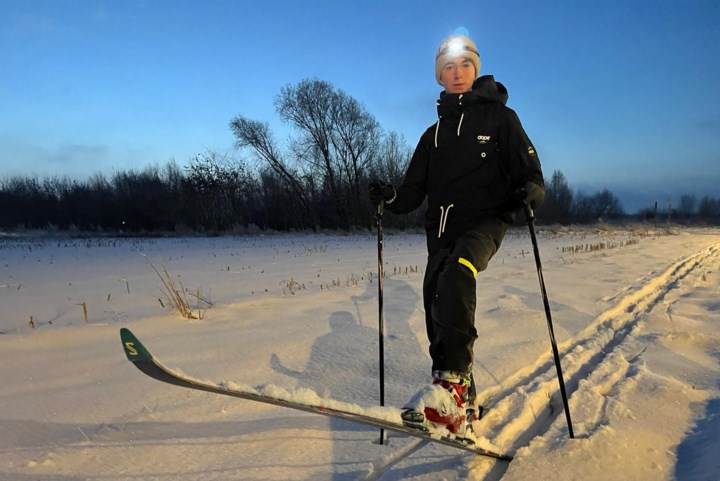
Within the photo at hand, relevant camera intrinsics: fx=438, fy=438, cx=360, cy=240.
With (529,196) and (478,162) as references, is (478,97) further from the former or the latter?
(529,196)

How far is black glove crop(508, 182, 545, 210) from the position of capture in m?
2.21

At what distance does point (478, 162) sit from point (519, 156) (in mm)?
219

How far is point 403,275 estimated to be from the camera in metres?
7.66

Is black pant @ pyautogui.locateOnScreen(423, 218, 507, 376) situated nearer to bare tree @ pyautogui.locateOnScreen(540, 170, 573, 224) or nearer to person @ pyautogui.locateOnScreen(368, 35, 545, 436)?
person @ pyautogui.locateOnScreen(368, 35, 545, 436)

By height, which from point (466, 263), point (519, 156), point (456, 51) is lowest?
point (466, 263)

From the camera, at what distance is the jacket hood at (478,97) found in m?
2.51

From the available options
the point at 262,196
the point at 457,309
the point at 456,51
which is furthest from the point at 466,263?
the point at 262,196

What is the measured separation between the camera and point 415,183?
2.79 metres

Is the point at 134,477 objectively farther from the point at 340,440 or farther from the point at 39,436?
the point at 340,440

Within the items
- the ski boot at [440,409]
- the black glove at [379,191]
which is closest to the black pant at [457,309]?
the ski boot at [440,409]

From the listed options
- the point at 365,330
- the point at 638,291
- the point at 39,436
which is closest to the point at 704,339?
the point at 638,291

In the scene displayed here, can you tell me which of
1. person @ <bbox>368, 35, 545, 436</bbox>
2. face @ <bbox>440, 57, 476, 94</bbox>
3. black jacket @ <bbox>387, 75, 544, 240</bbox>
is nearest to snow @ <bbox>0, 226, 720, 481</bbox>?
person @ <bbox>368, 35, 545, 436</bbox>

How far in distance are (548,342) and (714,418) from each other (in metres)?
1.39

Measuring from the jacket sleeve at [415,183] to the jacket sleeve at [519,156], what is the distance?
19.9 inches
